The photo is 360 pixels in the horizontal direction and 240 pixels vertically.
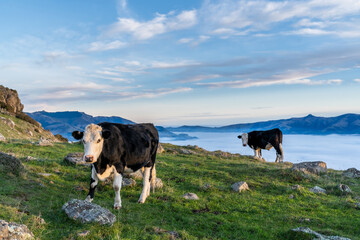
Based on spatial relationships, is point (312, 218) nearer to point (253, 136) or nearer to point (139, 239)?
point (139, 239)

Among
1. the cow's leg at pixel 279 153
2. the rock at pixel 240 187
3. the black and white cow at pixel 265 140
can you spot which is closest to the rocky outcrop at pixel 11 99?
the black and white cow at pixel 265 140

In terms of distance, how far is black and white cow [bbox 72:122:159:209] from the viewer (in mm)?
8883

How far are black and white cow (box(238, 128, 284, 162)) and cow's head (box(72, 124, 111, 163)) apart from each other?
26.0 metres

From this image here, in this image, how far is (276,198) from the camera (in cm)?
1329

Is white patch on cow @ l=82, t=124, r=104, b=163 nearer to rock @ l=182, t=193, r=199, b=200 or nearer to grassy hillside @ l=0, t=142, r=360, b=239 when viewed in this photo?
grassy hillside @ l=0, t=142, r=360, b=239

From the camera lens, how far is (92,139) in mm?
8812

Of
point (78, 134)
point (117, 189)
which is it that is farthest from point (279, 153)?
point (78, 134)

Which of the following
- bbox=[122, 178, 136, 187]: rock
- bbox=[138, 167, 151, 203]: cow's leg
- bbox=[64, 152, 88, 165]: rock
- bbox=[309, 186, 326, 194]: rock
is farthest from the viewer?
bbox=[64, 152, 88, 165]: rock

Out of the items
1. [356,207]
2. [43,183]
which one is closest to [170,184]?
[43,183]

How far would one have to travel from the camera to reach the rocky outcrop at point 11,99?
6181cm

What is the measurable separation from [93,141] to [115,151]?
41.7 inches

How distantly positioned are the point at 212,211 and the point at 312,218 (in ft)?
13.0

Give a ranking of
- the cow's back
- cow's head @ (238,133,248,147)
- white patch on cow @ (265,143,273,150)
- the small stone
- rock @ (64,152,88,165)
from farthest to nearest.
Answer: cow's head @ (238,133,248,147), white patch on cow @ (265,143,273,150), rock @ (64,152,88,165), the cow's back, the small stone

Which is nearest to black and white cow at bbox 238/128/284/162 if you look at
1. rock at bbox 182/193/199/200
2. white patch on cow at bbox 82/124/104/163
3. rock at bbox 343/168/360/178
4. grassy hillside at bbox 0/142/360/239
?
rock at bbox 343/168/360/178
